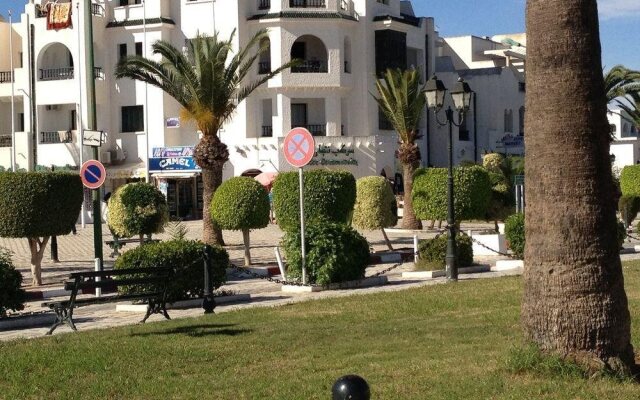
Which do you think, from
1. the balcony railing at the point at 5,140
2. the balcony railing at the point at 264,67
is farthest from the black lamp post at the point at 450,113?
the balcony railing at the point at 5,140

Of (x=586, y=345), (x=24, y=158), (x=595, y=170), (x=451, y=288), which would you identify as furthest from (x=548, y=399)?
(x=24, y=158)

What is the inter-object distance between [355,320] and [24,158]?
47414 mm

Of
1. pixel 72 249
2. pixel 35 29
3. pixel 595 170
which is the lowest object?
pixel 72 249

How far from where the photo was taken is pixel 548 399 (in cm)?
789

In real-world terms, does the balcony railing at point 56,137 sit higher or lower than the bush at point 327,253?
higher

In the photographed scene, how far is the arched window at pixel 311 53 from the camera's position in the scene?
55750mm

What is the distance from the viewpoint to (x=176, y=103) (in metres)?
56.3

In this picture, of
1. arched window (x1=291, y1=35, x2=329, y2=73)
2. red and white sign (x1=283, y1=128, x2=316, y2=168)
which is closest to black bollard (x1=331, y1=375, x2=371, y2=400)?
red and white sign (x1=283, y1=128, x2=316, y2=168)

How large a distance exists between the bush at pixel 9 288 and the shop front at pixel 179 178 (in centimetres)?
3732

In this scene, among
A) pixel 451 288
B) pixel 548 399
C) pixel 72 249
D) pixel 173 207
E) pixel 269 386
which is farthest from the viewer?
pixel 173 207

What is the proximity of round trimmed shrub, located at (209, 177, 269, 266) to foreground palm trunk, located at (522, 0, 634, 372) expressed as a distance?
2012 cm

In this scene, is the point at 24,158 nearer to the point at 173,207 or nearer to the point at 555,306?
the point at 173,207

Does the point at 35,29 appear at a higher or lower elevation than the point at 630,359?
higher

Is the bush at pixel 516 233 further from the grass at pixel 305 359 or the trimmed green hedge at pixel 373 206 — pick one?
the grass at pixel 305 359
